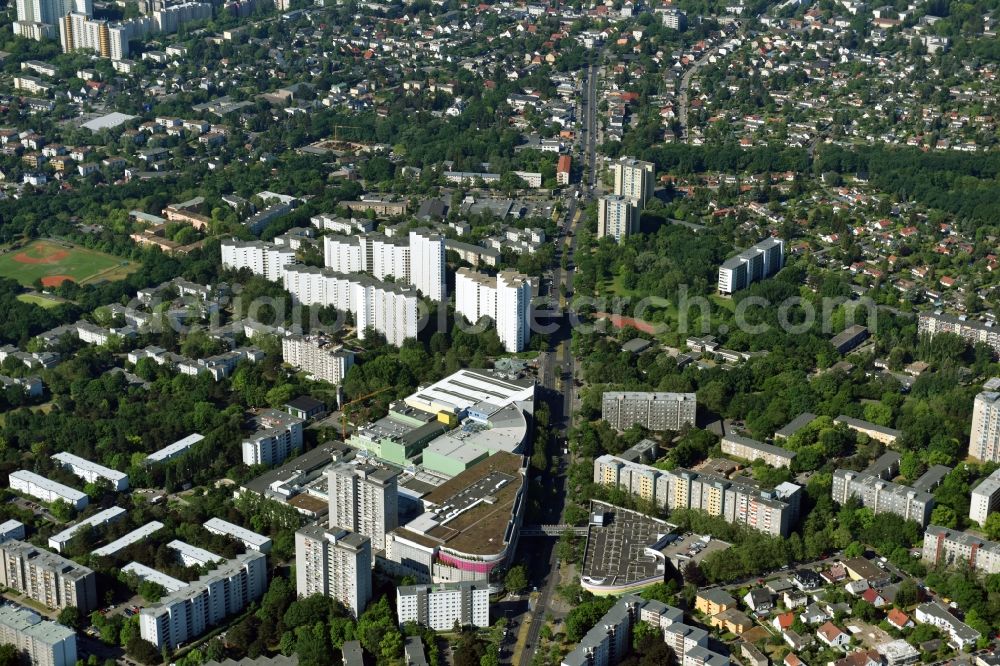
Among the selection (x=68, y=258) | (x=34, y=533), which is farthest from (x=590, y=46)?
(x=34, y=533)

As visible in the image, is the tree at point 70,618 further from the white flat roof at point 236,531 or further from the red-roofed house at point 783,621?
the red-roofed house at point 783,621

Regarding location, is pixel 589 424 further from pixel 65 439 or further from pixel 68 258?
pixel 68 258

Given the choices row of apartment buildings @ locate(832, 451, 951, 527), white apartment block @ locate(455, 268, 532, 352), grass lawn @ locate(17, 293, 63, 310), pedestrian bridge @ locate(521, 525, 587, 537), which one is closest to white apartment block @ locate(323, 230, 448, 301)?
white apartment block @ locate(455, 268, 532, 352)

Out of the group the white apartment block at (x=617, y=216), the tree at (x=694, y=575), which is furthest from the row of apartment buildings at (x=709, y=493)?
the white apartment block at (x=617, y=216)

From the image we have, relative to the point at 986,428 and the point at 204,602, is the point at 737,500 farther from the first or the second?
the point at 204,602

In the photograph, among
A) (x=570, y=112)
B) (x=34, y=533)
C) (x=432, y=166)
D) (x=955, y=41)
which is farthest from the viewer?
(x=955, y=41)

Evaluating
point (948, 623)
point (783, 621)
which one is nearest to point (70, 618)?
point (783, 621)

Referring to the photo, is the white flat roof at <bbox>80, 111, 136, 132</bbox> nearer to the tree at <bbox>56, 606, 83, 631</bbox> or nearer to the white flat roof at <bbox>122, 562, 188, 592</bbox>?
the white flat roof at <bbox>122, 562, 188, 592</bbox>
